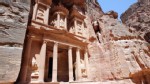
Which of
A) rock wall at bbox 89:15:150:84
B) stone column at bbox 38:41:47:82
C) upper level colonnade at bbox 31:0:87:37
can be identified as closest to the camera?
stone column at bbox 38:41:47:82

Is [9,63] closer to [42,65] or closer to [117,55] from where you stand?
[42,65]

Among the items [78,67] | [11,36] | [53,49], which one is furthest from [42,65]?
[11,36]

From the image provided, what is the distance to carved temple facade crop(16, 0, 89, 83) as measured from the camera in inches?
400

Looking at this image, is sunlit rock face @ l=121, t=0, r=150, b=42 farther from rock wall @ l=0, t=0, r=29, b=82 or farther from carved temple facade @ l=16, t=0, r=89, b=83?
rock wall @ l=0, t=0, r=29, b=82

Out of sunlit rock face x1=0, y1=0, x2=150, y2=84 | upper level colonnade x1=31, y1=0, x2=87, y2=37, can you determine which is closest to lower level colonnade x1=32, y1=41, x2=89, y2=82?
sunlit rock face x1=0, y1=0, x2=150, y2=84

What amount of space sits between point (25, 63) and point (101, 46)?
7.26 meters

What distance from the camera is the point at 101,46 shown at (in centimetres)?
1348

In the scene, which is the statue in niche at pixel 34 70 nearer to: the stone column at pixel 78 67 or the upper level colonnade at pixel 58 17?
the upper level colonnade at pixel 58 17

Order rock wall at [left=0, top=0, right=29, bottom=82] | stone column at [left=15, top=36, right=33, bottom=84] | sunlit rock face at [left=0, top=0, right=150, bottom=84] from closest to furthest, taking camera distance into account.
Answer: rock wall at [left=0, top=0, right=29, bottom=82] < sunlit rock face at [left=0, top=0, right=150, bottom=84] < stone column at [left=15, top=36, right=33, bottom=84]

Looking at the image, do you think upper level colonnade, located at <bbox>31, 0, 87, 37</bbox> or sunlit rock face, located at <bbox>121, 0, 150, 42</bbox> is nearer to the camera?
upper level colonnade, located at <bbox>31, 0, 87, 37</bbox>

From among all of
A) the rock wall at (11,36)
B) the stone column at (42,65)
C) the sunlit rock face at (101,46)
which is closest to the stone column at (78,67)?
the sunlit rock face at (101,46)

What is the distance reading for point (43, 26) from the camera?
12.2 meters

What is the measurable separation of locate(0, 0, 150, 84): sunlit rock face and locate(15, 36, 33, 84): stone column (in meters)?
5.00

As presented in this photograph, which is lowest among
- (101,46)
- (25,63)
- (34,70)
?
(34,70)
